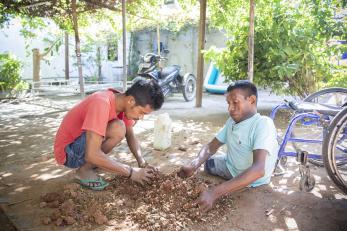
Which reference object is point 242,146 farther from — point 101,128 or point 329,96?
→ point 329,96

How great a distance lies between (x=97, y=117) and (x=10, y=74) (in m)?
8.40

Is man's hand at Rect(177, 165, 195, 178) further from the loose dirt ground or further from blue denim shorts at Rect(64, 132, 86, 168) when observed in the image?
blue denim shorts at Rect(64, 132, 86, 168)

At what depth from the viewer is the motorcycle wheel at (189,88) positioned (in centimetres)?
893

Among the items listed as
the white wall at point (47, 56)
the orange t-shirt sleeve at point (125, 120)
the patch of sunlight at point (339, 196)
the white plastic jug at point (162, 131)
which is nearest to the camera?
the patch of sunlight at point (339, 196)

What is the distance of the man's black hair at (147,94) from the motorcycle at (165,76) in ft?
18.3

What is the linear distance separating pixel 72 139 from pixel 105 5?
18.5 ft

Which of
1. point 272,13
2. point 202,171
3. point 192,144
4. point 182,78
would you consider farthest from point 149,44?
point 202,171

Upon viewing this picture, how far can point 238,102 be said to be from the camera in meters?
2.50

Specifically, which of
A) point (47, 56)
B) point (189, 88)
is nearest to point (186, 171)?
point (189, 88)

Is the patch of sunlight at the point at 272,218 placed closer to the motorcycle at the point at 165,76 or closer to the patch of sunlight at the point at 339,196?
the patch of sunlight at the point at 339,196

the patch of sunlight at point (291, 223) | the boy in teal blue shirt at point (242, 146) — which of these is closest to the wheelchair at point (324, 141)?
the boy in teal blue shirt at point (242, 146)

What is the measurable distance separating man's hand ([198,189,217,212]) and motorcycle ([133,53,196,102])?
5975mm

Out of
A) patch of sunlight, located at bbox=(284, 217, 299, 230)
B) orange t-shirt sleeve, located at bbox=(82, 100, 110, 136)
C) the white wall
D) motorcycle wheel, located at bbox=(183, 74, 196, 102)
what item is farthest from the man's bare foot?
the white wall

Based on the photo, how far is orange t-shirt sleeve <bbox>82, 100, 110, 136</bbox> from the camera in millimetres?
2365
